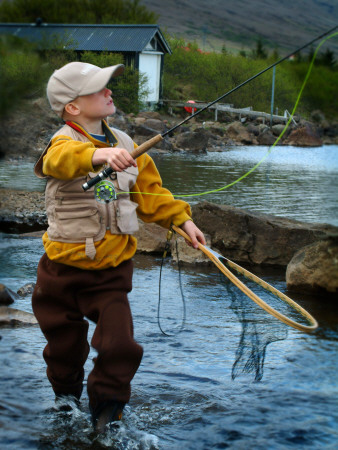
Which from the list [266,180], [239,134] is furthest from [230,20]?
[266,180]

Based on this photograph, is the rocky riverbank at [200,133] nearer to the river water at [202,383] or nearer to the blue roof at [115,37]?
the blue roof at [115,37]

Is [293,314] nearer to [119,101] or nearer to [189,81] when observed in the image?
[119,101]

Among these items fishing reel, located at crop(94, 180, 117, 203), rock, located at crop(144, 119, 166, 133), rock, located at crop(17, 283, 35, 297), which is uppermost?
rock, located at crop(144, 119, 166, 133)

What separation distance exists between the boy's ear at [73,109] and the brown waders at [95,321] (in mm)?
648

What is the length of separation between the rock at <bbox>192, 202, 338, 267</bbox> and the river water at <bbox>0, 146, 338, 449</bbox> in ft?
3.16

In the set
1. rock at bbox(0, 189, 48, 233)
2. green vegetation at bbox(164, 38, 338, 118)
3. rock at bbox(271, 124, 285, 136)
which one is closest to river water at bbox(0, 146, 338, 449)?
rock at bbox(0, 189, 48, 233)

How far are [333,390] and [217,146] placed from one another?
2487 cm

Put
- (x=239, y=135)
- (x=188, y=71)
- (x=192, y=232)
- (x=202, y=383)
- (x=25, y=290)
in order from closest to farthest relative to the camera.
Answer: (x=192, y=232)
(x=202, y=383)
(x=25, y=290)
(x=239, y=135)
(x=188, y=71)

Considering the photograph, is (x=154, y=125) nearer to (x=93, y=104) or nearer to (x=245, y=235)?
(x=245, y=235)

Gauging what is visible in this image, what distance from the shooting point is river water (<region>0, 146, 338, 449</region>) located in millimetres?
2865

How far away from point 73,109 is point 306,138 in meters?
28.4

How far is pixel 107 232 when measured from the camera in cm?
272

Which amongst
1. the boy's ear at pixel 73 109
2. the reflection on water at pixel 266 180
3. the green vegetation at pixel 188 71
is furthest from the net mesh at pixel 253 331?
the green vegetation at pixel 188 71

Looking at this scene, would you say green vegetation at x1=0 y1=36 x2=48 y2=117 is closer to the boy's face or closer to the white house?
the boy's face
